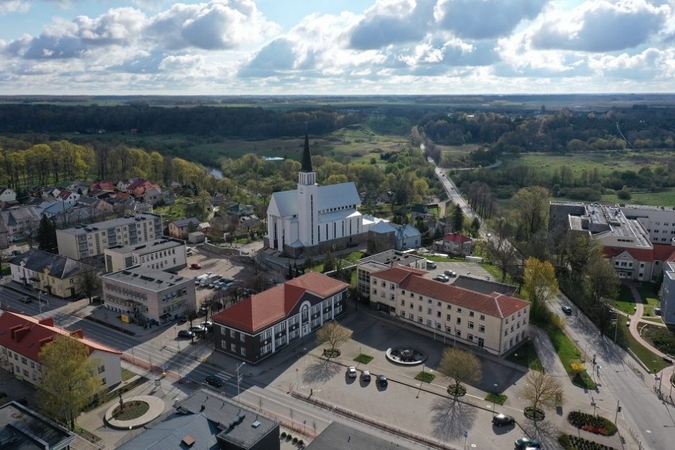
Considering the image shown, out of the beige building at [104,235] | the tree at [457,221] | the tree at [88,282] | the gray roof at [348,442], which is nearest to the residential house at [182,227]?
the beige building at [104,235]

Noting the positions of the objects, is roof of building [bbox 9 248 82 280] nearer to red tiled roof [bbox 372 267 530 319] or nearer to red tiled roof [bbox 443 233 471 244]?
red tiled roof [bbox 372 267 530 319]

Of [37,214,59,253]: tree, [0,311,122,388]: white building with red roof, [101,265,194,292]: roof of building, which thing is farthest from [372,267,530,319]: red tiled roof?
[37,214,59,253]: tree

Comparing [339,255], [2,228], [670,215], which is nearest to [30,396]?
[339,255]

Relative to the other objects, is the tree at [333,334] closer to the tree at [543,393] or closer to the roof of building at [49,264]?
the tree at [543,393]

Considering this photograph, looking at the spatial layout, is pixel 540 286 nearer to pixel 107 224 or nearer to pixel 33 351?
pixel 33 351

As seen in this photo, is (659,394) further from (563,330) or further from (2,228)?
(2,228)

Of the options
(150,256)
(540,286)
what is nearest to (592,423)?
(540,286)

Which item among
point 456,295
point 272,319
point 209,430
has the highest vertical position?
point 456,295

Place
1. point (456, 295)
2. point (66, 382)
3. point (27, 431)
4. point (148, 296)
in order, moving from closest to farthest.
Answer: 1. point (27, 431)
2. point (66, 382)
3. point (456, 295)
4. point (148, 296)
